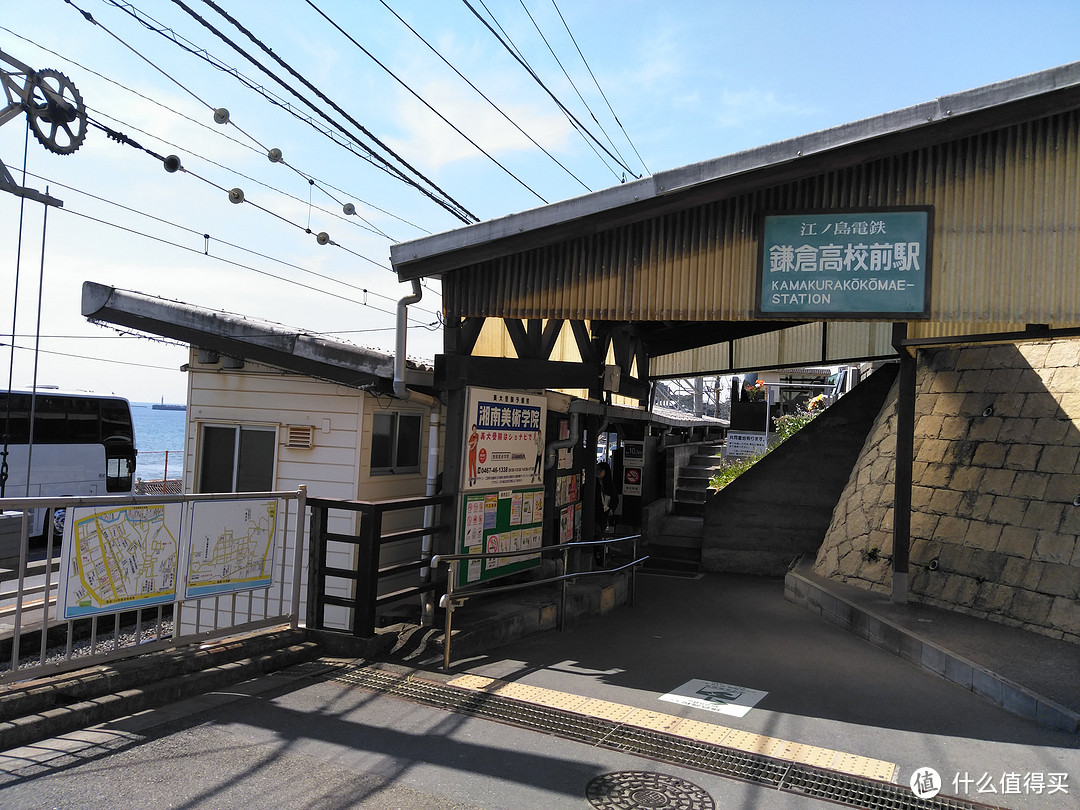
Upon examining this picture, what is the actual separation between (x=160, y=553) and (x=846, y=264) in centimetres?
678

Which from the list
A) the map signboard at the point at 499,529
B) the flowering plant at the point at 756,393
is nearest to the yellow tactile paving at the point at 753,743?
the map signboard at the point at 499,529

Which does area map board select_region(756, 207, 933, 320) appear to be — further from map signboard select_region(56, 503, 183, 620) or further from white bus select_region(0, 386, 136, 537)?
white bus select_region(0, 386, 136, 537)

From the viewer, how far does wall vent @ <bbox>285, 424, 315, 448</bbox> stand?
371 inches

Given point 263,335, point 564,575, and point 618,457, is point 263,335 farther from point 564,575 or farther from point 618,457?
point 618,457

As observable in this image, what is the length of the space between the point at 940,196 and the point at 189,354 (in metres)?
8.97

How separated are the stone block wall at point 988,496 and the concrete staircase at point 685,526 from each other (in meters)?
3.48

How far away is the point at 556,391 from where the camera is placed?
11.7 meters

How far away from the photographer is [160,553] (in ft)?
19.0

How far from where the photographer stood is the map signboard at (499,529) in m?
8.68

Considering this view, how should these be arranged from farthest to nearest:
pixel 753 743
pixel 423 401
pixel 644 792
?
pixel 423 401
pixel 753 743
pixel 644 792

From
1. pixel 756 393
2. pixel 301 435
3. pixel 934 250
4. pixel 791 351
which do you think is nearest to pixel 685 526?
pixel 791 351

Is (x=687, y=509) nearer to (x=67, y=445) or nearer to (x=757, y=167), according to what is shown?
(x=757, y=167)

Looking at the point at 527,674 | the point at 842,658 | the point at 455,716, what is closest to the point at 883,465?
the point at 842,658

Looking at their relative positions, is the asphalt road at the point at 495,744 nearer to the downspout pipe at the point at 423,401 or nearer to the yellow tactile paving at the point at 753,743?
the yellow tactile paving at the point at 753,743
